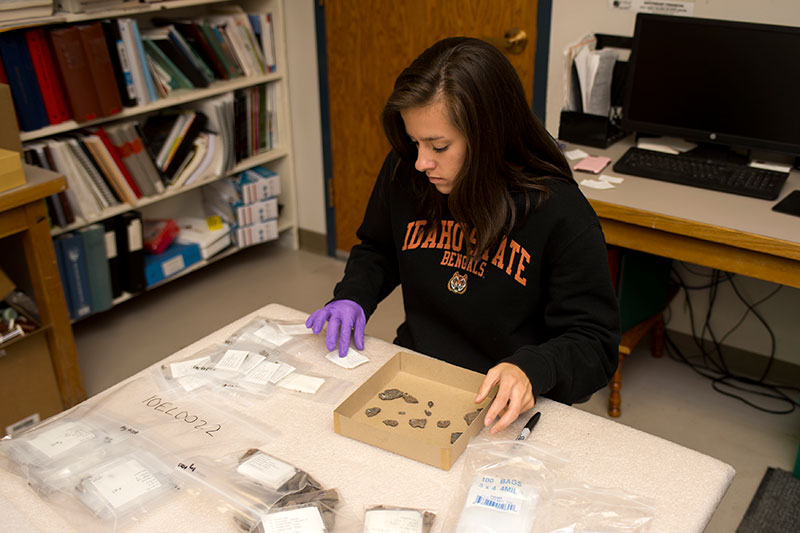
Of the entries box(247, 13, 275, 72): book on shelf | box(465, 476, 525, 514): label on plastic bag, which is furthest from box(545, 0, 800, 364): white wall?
box(465, 476, 525, 514): label on plastic bag

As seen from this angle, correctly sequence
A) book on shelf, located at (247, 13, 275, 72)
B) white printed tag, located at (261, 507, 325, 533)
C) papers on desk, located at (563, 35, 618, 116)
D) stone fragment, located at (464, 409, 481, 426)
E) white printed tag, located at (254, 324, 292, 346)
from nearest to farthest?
white printed tag, located at (261, 507, 325, 533), stone fragment, located at (464, 409, 481, 426), white printed tag, located at (254, 324, 292, 346), papers on desk, located at (563, 35, 618, 116), book on shelf, located at (247, 13, 275, 72)

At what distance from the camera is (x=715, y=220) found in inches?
76.6

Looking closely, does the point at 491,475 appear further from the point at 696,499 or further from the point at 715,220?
the point at 715,220

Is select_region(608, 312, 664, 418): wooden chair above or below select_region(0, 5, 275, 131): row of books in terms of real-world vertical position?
below

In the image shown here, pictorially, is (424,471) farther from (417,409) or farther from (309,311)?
(309,311)

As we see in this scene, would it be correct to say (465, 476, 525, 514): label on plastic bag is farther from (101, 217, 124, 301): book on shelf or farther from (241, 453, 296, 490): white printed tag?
(101, 217, 124, 301): book on shelf

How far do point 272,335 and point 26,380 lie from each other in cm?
119

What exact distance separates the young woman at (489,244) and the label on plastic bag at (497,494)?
11 cm

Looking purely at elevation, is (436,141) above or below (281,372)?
above

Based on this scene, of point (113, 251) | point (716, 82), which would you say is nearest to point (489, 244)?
point (716, 82)

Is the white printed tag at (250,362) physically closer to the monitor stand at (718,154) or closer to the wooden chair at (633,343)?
the wooden chair at (633,343)

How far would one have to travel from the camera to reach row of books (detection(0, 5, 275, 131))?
2.43 m

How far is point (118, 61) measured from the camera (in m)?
2.65

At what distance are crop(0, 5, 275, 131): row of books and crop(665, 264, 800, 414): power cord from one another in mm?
1951
